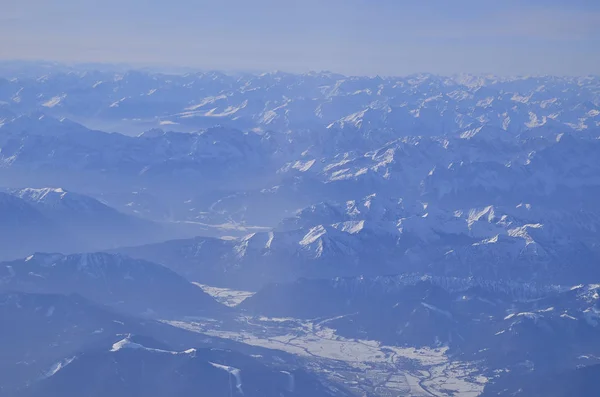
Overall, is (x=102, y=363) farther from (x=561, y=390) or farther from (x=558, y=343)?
(x=558, y=343)

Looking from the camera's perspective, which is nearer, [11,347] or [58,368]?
[58,368]

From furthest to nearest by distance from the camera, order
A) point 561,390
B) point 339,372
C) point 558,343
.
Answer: point 558,343 < point 339,372 < point 561,390

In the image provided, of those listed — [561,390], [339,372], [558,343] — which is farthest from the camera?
[558,343]

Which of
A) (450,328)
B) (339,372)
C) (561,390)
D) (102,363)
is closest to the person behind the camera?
(102,363)

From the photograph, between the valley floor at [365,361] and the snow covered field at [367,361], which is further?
the snow covered field at [367,361]

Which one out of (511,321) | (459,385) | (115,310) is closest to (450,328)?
(511,321)

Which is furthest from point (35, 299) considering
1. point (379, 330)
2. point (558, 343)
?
point (558, 343)

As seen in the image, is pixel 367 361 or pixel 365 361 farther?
pixel 367 361

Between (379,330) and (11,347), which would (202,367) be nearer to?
(11,347)

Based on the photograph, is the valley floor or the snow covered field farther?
the snow covered field
